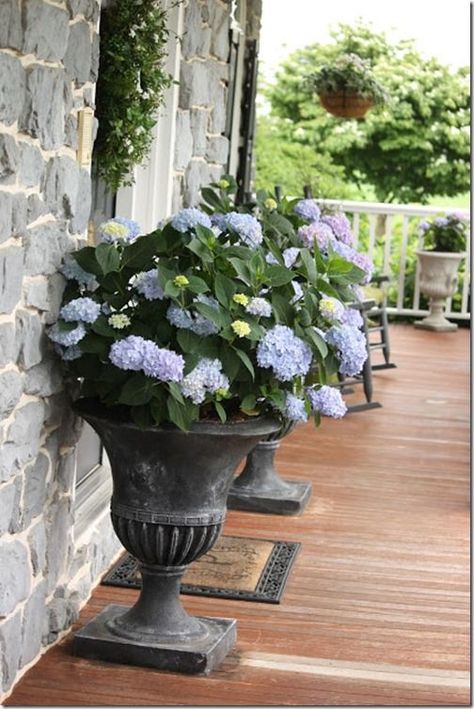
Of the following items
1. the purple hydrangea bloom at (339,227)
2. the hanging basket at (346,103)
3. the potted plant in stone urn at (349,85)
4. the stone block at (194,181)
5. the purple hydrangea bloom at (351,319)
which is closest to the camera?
the purple hydrangea bloom at (351,319)

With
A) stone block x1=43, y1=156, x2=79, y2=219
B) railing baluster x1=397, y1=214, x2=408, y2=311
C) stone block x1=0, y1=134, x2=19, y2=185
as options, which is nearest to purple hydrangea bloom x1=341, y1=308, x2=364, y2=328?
stone block x1=43, y1=156, x2=79, y2=219

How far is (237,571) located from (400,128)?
1262 cm

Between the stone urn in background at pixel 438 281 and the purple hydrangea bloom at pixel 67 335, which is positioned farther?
the stone urn in background at pixel 438 281

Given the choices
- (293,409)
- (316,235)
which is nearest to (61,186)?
(293,409)

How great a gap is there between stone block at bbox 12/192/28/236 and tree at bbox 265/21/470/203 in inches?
525

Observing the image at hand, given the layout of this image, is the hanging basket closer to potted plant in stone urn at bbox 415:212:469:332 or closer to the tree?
potted plant in stone urn at bbox 415:212:469:332

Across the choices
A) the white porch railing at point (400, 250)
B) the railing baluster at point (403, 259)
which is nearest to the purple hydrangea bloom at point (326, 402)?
the white porch railing at point (400, 250)

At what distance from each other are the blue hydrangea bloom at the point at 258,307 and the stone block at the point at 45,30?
0.79 meters

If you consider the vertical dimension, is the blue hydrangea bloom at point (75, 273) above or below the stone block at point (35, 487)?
above

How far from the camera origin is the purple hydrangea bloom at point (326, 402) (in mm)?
3621

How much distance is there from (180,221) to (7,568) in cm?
102

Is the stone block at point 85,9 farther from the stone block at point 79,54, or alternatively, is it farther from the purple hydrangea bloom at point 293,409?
the purple hydrangea bloom at point 293,409

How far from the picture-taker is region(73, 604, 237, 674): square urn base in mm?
3545

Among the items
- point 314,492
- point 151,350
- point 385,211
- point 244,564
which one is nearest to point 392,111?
point 385,211
